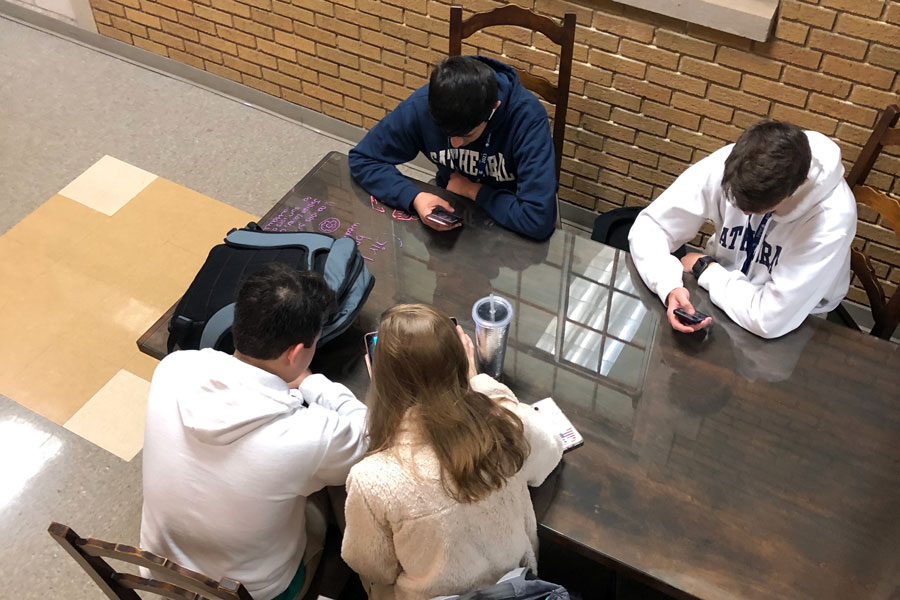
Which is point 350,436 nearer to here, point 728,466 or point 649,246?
point 728,466

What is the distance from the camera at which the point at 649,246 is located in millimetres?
2098

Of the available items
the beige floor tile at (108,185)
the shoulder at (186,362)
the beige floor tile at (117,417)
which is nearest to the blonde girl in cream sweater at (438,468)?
the shoulder at (186,362)

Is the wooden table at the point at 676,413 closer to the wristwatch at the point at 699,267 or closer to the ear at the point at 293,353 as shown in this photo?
the wristwatch at the point at 699,267

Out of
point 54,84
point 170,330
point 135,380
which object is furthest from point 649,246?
point 54,84

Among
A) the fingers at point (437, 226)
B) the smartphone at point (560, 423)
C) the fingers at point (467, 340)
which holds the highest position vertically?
the fingers at point (437, 226)

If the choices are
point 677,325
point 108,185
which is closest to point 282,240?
point 677,325

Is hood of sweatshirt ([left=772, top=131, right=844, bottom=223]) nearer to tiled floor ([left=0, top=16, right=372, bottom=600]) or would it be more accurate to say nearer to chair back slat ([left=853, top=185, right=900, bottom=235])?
chair back slat ([left=853, top=185, right=900, bottom=235])

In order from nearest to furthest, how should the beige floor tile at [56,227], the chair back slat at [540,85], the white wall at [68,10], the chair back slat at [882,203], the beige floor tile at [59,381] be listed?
1. the chair back slat at [882,203]
2. the chair back slat at [540,85]
3. the beige floor tile at [59,381]
4. the beige floor tile at [56,227]
5. the white wall at [68,10]

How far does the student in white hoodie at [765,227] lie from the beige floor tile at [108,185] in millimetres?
2485

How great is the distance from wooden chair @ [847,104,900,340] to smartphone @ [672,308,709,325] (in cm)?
66

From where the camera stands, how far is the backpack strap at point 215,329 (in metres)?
1.80

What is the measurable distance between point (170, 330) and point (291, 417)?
0.43m

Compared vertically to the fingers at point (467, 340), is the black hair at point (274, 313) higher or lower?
higher

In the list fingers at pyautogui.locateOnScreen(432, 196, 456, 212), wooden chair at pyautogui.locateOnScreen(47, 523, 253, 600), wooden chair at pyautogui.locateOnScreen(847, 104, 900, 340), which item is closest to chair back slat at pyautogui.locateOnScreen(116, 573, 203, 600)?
wooden chair at pyautogui.locateOnScreen(47, 523, 253, 600)
